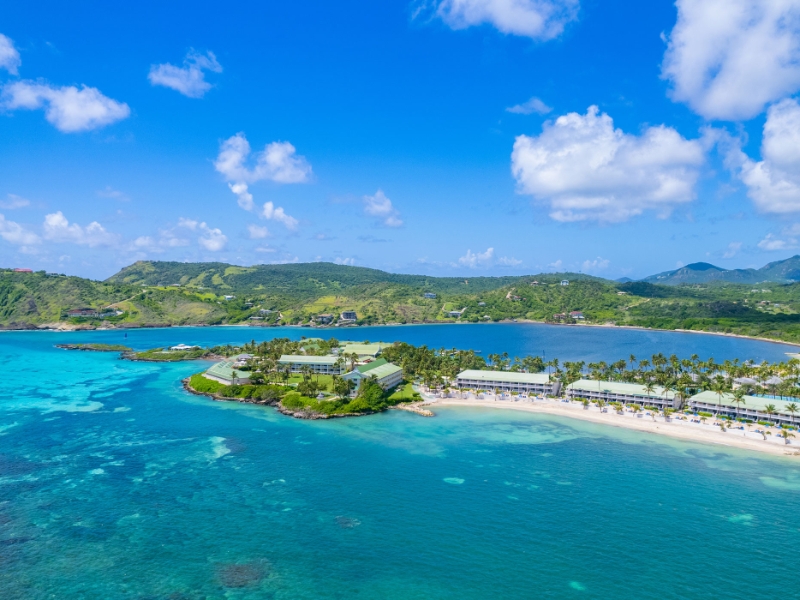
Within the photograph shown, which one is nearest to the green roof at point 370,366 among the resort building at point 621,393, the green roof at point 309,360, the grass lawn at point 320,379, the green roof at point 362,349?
the grass lawn at point 320,379

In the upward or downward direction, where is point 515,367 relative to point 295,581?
upward

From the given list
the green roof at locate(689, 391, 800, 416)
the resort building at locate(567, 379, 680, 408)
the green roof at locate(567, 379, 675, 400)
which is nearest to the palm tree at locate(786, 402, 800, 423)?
the green roof at locate(689, 391, 800, 416)

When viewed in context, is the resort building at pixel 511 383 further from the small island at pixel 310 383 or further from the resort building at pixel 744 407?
the resort building at pixel 744 407

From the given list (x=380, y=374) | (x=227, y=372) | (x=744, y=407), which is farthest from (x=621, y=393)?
(x=227, y=372)

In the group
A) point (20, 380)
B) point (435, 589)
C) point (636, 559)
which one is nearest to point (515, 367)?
point (636, 559)

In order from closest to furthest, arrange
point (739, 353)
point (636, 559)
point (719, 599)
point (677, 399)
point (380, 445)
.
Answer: point (719, 599), point (636, 559), point (380, 445), point (677, 399), point (739, 353)

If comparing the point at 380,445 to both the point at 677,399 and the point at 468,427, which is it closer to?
the point at 468,427

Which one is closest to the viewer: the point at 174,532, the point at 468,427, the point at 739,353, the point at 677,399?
the point at 174,532

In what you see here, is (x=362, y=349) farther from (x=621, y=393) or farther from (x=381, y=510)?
(x=381, y=510)
